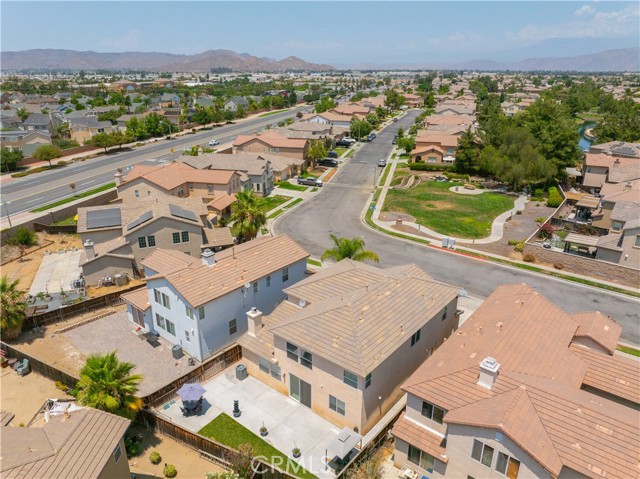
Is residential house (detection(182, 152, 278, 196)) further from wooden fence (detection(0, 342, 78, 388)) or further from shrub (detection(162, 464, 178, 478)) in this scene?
shrub (detection(162, 464, 178, 478))

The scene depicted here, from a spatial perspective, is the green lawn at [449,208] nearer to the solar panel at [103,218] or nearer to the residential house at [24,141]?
the solar panel at [103,218]

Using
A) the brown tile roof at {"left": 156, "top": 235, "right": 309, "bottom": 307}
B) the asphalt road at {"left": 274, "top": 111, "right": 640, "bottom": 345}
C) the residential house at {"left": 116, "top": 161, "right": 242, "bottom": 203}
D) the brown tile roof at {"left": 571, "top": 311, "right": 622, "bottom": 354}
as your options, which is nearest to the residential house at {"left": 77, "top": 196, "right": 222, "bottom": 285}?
the brown tile roof at {"left": 156, "top": 235, "right": 309, "bottom": 307}

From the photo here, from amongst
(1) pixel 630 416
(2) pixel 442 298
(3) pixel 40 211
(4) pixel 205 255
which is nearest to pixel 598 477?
(1) pixel 630 416

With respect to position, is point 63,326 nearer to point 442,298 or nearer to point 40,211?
point 442,298

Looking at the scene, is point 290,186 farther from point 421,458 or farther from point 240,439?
point 421,458

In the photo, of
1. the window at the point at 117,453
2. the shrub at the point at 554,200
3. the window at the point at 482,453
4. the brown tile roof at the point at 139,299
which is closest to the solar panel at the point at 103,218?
the brown tile roof at the point at 139,299

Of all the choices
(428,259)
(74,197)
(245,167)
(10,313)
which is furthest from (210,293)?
(74,197)
